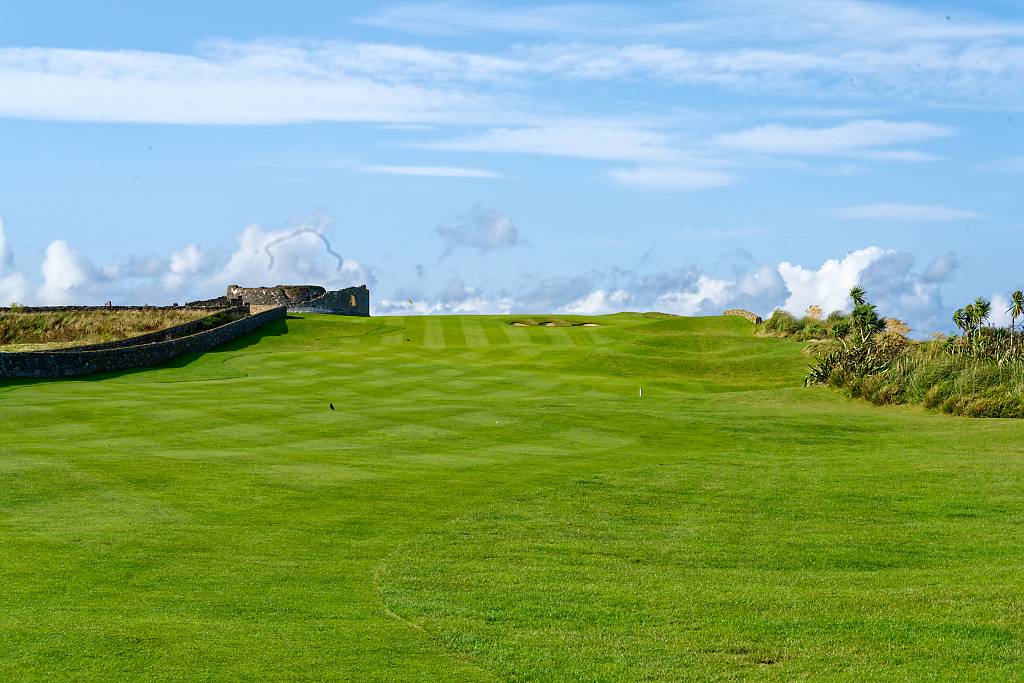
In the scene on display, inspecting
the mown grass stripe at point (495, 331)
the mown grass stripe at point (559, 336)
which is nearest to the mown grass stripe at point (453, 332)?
the mown grass stripe at point (495, 331)

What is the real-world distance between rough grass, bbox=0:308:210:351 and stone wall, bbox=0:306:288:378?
17.0 feet

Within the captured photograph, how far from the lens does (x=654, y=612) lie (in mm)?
11148

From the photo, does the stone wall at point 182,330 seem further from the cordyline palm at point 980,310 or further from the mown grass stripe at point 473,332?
the cordyline palm at point 980,310

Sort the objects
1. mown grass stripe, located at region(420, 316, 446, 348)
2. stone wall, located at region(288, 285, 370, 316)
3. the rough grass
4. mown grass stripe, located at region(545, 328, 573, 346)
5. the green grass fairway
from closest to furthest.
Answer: the green grass fairway < mown grass stripe, located at region(420, 316, 446, 348) < the rough grass < mown grass stripe, located at region(545, 328, 573, 346) < stone wall, located at region(288, 285, 370, 316)

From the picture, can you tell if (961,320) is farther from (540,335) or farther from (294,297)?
(294,297)

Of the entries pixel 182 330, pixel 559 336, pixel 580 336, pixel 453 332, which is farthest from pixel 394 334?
pixel 182 330

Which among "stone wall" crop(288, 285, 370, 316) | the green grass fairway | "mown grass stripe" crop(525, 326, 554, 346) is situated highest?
"stone wall" crop(288, 285, 370, 316)

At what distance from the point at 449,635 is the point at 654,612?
7.16 feet

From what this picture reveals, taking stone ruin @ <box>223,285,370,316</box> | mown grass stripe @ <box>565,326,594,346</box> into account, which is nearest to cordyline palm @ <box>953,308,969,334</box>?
mown grass stripe @ <box>565,326,594,346</box>

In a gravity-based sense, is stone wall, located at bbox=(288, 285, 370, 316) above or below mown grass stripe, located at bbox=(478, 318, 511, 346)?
above

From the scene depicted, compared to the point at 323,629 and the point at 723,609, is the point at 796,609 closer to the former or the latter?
the point at 723,609

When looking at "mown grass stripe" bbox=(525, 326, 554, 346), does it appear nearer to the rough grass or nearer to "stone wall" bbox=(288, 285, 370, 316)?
"stone wall" bbox=(288, 285, 370, 316)

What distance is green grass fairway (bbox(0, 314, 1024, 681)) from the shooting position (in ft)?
32.1

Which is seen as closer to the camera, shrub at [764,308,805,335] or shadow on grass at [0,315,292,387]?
shadow on grass at [0,315,292,387]
